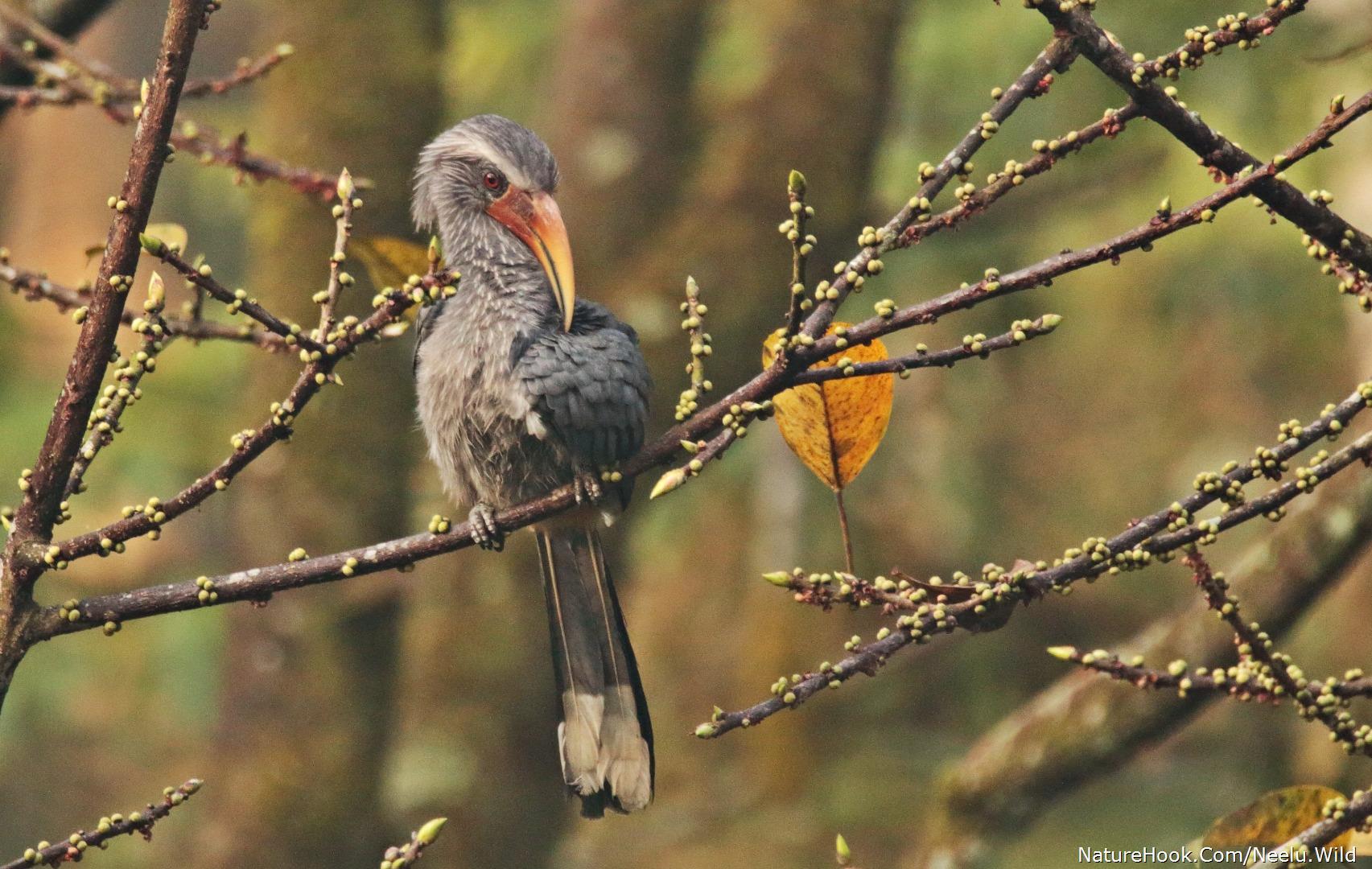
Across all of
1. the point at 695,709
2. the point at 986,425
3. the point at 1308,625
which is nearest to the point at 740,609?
the point at 695,709

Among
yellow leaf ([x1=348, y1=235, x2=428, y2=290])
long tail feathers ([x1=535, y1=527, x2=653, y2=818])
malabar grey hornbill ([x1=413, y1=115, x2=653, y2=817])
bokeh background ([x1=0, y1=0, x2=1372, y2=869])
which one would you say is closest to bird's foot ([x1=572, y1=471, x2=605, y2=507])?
malabar grey hornbill ([x1=413, y1=115, x2=653, y2=817])

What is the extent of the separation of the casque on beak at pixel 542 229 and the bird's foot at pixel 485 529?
24.4 inches

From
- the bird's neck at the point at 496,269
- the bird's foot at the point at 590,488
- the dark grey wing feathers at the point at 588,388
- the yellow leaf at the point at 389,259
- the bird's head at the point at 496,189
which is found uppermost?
the bird's head at the point at 496,189

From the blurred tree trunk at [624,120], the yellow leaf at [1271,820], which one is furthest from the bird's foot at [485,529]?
the blurred tree trunk at [624,120]

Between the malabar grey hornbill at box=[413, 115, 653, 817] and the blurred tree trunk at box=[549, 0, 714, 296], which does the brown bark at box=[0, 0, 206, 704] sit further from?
the blurred tree trunk at box=[549, 0, 714, 296]

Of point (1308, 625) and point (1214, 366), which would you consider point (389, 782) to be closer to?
point (1308, 625)

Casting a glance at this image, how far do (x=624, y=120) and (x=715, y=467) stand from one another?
120 inches

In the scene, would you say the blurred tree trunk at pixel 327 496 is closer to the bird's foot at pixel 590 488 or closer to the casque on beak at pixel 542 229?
the casque on beak at pixel 542 229

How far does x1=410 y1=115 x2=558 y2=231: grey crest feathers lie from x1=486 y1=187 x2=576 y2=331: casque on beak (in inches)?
1.5

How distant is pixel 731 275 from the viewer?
216 inches

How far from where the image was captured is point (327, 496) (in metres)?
5.27

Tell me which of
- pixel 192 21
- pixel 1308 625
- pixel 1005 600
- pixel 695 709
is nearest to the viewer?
pixel 192 21

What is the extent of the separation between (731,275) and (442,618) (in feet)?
5.92

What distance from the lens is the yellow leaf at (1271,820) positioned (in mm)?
2213
